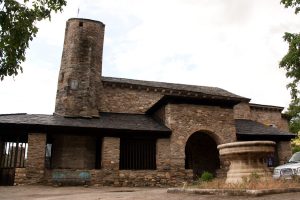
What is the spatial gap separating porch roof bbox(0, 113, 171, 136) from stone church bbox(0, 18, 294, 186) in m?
0.05

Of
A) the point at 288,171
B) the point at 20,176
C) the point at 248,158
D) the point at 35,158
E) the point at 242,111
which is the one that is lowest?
the point at 20,176

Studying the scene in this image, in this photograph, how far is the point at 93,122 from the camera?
1670cm

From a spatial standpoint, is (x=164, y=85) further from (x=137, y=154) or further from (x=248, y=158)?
(x=248, y=158)

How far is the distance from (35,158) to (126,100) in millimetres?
7748

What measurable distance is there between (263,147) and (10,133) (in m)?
12.2

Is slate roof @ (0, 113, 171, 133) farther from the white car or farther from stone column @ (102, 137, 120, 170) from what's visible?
the white car

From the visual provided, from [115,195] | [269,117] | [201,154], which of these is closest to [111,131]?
[201,154]

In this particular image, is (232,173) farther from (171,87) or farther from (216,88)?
(216,88)

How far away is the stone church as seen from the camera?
1493 centimetres

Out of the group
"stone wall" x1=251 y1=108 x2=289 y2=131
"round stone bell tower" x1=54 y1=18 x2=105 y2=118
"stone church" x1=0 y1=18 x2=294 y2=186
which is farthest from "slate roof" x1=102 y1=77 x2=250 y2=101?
"stone wall" x1=251 y1=108 x2=289 y2=131

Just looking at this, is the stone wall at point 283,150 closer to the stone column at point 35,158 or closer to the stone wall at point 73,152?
the stone wall at point 73,152

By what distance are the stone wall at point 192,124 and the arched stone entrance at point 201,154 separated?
8.12 ft

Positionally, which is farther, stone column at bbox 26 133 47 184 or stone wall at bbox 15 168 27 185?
stone column at bbox 26 133 47 184

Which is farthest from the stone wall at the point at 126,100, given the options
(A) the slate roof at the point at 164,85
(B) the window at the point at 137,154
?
(B) the window at the point at 137,154
